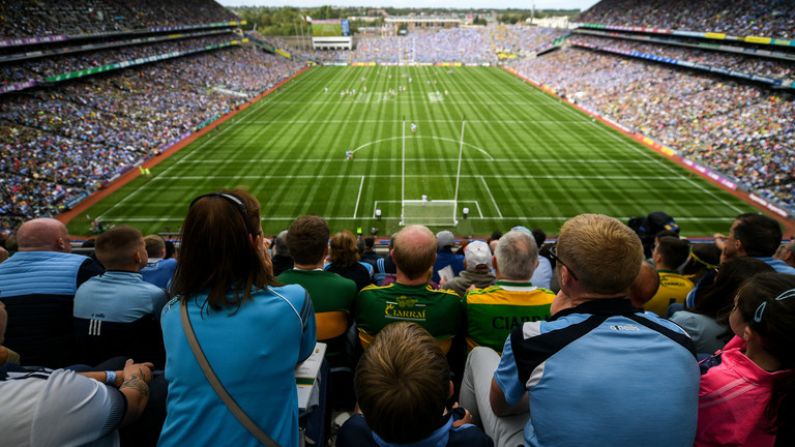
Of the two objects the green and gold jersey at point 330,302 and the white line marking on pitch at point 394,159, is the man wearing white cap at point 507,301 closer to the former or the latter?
the green and gold jersey at point 330,302

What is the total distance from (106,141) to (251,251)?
129 feet

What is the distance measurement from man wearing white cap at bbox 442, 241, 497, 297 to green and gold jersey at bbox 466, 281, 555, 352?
3.80ft

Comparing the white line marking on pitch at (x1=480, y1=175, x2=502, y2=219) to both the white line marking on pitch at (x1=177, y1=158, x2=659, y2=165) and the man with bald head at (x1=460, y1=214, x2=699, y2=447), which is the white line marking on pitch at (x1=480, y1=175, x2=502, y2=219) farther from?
the man with bald head at (x1=460, y1=214, x2=699, y2=447)

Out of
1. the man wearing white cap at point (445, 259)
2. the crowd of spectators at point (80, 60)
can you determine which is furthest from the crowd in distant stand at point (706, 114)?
the crowd of spectators at point (80, 60)

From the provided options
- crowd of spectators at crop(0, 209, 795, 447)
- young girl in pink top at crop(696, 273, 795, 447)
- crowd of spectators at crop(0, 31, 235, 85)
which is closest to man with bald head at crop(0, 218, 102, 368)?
crowd of spectators at crop(0, 209, 795, 447)

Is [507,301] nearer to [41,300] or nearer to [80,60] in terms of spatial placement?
[41,300]

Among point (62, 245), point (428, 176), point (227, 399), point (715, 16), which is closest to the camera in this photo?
point (227, 399)

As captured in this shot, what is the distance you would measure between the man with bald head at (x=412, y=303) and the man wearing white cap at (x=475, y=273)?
114 centimetres

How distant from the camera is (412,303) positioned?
3.99 metres

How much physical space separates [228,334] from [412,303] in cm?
214

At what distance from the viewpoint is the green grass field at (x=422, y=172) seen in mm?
24125

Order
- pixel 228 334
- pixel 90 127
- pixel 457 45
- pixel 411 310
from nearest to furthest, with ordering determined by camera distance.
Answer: pixel 228 334 < pixel 411 310 < pixel 90 127 < pixel 457 45

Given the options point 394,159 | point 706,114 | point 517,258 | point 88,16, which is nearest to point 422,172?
point 394,159

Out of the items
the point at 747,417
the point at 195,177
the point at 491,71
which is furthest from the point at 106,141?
the point at 491,71
